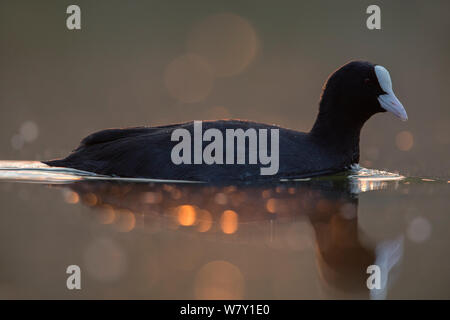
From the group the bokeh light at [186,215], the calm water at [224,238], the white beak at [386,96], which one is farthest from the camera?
the white beak at [386,96]

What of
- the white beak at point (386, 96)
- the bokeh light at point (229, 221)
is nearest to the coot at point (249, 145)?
the white beak at point (386, 96)

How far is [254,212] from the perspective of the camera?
13.6ft

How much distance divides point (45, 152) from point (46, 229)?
203 inches

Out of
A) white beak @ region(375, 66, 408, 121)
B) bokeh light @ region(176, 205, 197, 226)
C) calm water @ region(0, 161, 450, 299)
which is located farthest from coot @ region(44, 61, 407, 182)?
bokeh light @ region(176, 205, 197, 226)

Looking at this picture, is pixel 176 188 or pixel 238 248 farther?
pixel 176 188

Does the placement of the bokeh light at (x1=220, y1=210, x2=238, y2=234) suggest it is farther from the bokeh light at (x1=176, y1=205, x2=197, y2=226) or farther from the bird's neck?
the bird's neck

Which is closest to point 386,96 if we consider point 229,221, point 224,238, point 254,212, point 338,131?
point 338,131

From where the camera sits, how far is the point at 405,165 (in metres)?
7.09

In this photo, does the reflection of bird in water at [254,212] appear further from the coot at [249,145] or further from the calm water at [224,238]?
the coot at [249,145]

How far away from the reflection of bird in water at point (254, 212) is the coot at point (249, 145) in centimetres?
29

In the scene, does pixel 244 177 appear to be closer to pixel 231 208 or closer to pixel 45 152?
pixel 231 208

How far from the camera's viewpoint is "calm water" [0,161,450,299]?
248 centimetres

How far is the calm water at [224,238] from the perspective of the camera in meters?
2.48

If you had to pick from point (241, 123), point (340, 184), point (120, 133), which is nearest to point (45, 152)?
point (120, 133)
